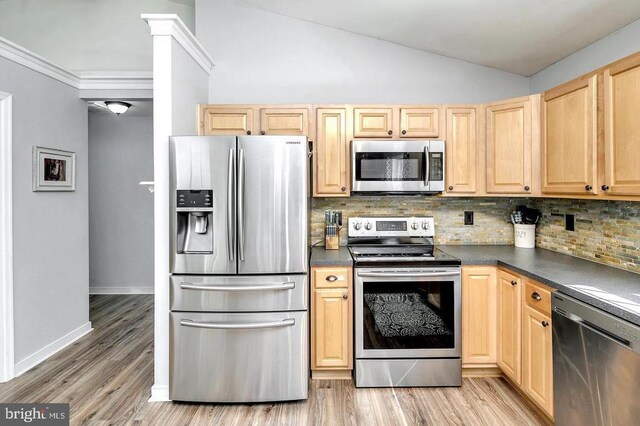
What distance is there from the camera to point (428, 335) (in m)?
2.74

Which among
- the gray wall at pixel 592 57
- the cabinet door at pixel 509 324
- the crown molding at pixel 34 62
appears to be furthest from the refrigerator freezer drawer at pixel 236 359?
the gray wall at pixel 592 57

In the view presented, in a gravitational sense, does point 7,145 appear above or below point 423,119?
below

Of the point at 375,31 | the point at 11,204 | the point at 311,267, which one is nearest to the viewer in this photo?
the point at 311,267

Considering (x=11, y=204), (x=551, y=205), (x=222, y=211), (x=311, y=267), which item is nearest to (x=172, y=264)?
(x=222, y=211)

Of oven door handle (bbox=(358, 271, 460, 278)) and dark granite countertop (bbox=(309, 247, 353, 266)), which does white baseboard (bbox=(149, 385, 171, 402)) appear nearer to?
dark granite countertop (bbox=(309, 247, 353, 266))

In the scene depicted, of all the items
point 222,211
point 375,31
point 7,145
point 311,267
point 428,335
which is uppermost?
point 375,31

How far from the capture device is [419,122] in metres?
3.13

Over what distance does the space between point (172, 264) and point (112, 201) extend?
11.3 ft

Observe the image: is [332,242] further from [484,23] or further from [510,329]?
[484,23]

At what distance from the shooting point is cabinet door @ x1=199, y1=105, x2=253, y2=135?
3154mm

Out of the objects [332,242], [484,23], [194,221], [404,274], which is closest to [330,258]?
[332,242]

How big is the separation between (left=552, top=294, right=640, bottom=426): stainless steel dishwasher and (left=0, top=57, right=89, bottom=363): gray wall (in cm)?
378

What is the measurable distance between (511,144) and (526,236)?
0.87 metres

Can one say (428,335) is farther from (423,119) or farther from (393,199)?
(423,119)
